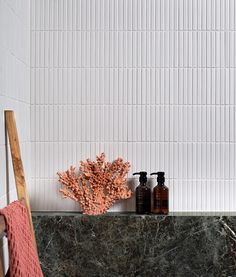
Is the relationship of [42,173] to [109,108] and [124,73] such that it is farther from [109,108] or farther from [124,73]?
[124,73]

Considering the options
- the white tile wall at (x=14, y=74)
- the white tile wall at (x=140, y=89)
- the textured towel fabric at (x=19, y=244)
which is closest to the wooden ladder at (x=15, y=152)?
the white tile wall at (x=14, y=74)

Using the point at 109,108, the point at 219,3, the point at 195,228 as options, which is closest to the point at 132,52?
the point at 109,108

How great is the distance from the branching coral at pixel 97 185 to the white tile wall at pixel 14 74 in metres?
0.16

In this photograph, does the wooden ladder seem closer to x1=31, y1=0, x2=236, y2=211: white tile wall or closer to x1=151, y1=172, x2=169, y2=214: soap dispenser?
x1=31, y1=0, x2=236, y2=211: white tile wall

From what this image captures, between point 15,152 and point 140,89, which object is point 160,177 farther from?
point 15,152

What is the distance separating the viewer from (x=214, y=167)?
1.97 metres

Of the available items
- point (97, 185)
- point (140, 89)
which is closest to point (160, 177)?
point (97, 185)

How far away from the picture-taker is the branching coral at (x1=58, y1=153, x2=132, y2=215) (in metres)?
1.87

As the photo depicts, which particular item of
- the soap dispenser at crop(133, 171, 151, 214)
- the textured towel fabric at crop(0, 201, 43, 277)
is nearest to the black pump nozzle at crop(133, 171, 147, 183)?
the soap dispenser at crop(133, 171, 151, 214)

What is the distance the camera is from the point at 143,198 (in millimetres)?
1896

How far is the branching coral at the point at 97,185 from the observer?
1.87 m

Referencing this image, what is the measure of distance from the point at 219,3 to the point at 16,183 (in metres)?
0.96

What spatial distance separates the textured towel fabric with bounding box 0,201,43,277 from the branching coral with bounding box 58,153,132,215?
1.40 feet

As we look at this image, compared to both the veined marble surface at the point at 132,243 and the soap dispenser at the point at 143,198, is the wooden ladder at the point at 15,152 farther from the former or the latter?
the soap dispenser at the point at 143,198
